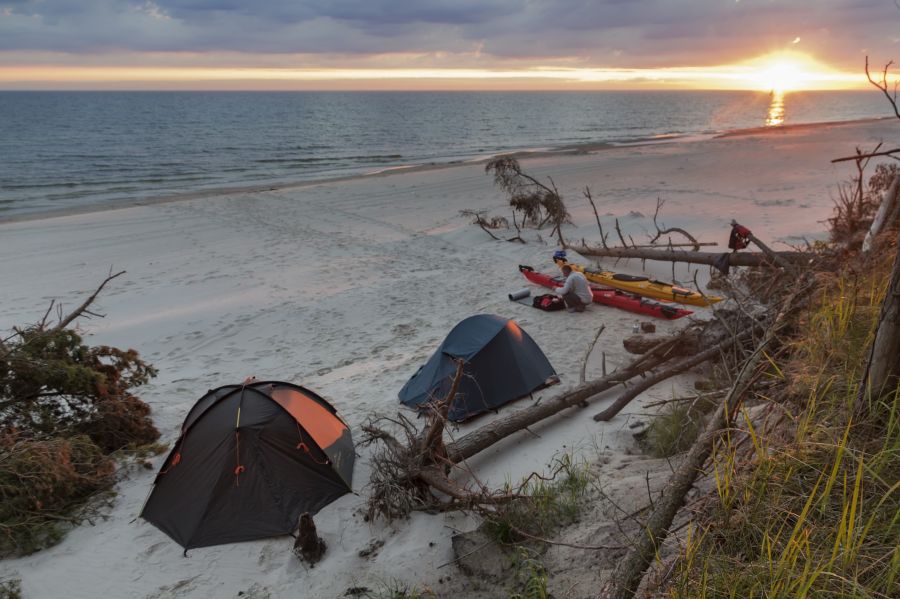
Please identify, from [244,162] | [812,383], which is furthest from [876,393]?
[244,162]

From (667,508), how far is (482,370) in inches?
176

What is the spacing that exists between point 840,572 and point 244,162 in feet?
147

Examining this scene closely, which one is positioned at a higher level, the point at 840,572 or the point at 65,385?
the point at 840,572

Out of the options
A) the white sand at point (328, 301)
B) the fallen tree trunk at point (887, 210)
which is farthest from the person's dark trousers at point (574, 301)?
the fallen tree trunk at point (887, 210)

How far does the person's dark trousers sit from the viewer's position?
1206cm

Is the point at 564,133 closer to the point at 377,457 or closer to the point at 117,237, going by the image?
the point at 117,237

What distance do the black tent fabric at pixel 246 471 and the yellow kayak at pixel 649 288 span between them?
813cm

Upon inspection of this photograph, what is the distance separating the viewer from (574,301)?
1209 cm

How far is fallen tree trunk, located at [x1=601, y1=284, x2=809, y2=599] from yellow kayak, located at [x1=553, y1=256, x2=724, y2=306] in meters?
7.22

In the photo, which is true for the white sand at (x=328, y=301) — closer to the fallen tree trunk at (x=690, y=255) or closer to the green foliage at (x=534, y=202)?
the fallen tree trunk at (x=690, y=255)

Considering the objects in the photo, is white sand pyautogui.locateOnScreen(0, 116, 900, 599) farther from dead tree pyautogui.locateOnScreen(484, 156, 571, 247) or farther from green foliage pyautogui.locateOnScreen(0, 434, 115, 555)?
dead tree pyautogui.locateOnScreen(484, 156, 571, 247)

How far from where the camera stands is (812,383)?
425 cm

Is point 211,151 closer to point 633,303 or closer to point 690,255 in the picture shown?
point 690,255

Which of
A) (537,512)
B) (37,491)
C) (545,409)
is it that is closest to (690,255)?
(545,409)
